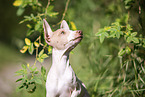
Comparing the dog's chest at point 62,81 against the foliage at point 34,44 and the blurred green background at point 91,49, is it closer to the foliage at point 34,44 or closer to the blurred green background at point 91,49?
the foliage at point 34,44

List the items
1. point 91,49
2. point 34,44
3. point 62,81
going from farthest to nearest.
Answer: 1. point 91,49
2. point 34,44
3. point 62,81

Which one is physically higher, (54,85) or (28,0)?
(28,0)

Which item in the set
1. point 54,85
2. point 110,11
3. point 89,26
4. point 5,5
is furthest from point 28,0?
point 5,5

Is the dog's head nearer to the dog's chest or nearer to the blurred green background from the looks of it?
the dog's chest

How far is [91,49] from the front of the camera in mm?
3260

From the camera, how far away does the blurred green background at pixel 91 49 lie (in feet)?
8.13

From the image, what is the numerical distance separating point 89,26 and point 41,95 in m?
1.66

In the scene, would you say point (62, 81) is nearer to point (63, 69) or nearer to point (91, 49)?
point (63, 69)

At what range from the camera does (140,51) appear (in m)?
2.32

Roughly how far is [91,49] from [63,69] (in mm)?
1730

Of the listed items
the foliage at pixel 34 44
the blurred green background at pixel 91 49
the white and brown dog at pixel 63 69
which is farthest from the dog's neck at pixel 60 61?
the blurred green background at pixel 91 49

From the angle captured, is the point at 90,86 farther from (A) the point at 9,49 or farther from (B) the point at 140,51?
(A) the point at 9,49

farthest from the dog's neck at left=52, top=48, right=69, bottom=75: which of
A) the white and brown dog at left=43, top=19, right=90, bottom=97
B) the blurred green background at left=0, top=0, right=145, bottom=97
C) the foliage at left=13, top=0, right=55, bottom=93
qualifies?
the blurred green background at left=0, top=0, right=145, bottom=97

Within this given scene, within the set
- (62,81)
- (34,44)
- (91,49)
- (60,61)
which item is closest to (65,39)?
(60,61)
